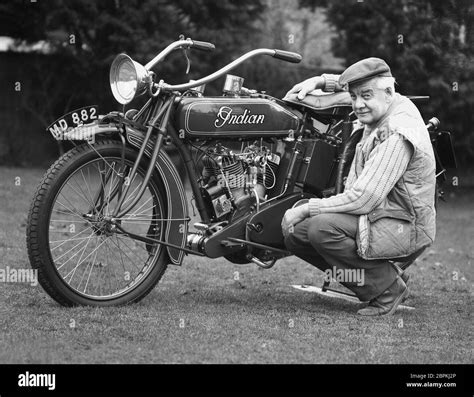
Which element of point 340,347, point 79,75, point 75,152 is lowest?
point 340,347

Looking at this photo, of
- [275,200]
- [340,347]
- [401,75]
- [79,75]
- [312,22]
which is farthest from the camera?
[312,22]

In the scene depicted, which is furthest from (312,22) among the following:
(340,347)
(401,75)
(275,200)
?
(340,347)

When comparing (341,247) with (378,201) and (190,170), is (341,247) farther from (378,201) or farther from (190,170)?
(190,170)

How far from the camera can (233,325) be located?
4.46m

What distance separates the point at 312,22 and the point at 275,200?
15.1 metres

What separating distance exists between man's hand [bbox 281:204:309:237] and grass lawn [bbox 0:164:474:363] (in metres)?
0.47

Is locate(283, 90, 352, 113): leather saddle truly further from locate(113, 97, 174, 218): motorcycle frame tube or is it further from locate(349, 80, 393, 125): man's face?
locate(113, 97, 174, 218): motorcycle frame tube

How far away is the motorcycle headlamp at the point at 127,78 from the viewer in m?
4.66

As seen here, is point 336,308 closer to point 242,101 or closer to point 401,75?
point 242,101

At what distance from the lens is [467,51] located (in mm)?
11953

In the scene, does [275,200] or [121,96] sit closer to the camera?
[121,96]
